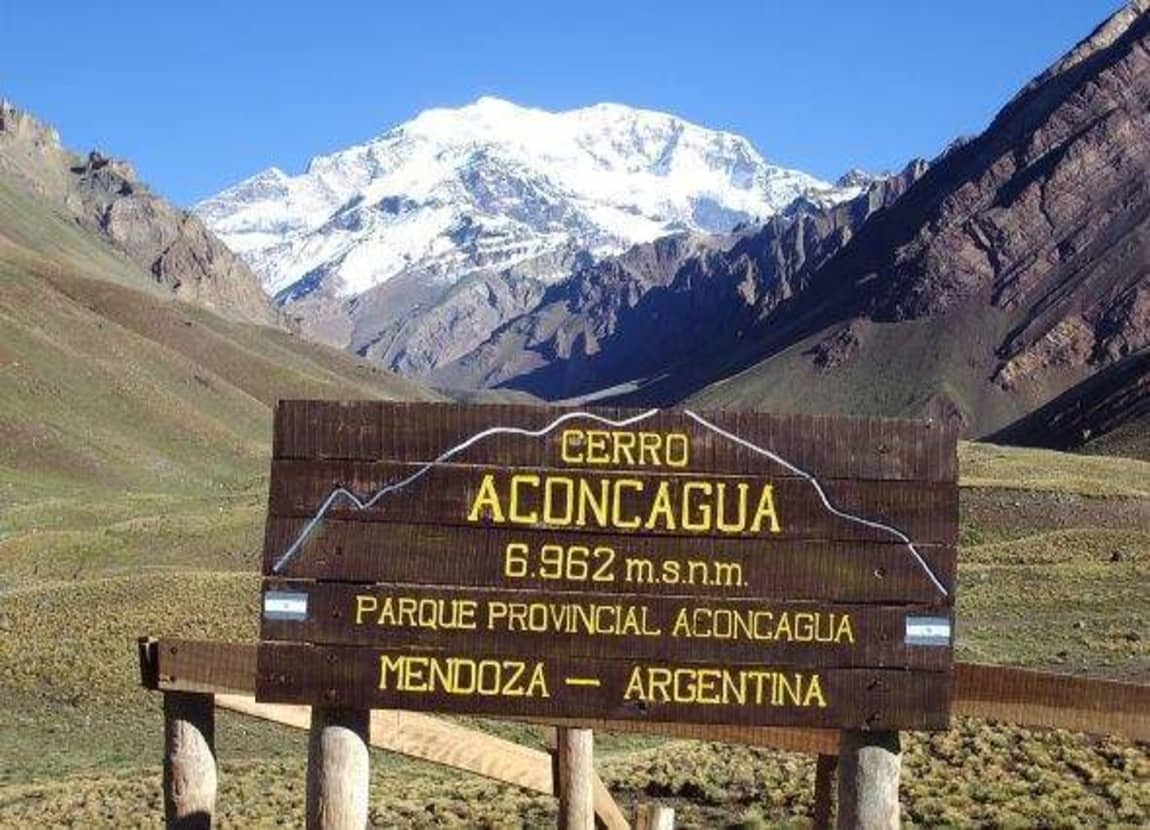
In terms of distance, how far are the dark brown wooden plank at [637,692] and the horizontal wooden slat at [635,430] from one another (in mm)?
1058

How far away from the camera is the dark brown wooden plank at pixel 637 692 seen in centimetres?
717

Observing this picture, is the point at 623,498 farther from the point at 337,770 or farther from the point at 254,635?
the point at 254,635

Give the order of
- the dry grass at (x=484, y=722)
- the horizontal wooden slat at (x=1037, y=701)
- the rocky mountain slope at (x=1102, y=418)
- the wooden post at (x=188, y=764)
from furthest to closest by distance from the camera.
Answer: the rocky mountain slope at (x=1102, y=418) < the dry grass at (x=484, y=722) < the wooden post at (x=188, y=764) < the horizontal wooden slat at (x=1037, y=701)

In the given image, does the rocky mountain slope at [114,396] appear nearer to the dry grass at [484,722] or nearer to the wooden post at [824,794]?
the dry grass at [484,722]

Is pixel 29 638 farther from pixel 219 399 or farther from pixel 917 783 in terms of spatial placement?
pixel 219 399

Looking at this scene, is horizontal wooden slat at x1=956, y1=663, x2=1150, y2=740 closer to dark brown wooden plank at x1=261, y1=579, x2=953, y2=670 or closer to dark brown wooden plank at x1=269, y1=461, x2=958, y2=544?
dark brown wooden plank at x1=261, y1=579, x2=953, y2=670

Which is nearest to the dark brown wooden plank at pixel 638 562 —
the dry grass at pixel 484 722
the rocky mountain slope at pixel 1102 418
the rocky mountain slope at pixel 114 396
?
the dry grass at pixel 484 722

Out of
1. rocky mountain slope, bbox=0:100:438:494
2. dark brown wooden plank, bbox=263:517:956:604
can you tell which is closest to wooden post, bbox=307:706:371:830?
dark brown wooden plank, bbox=263:517:956:604

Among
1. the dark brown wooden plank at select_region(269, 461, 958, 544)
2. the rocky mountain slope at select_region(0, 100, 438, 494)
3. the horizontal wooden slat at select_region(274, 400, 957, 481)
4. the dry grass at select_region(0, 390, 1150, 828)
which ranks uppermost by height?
the rocky mountain slope at select_region(0, 100, 438, 494)

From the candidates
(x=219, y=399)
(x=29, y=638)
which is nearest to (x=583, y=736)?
(x=29, y=638)

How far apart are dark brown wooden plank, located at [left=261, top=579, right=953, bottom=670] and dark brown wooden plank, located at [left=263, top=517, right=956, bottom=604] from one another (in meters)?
0.07

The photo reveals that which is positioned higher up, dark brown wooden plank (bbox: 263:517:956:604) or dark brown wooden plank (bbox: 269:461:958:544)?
dark brown wooden plank (bbox: 269:461:958:544)

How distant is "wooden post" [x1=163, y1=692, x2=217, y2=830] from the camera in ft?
26.0

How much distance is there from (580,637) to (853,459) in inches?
67.9
